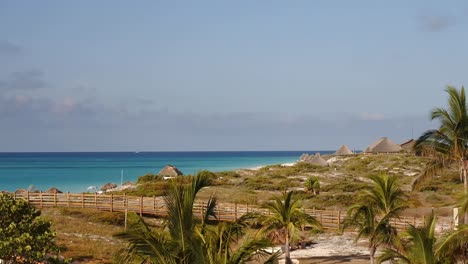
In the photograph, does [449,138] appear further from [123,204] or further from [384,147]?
[384,147]

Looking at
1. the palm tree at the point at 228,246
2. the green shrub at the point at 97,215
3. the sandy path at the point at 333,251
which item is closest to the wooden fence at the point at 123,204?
the green shrub at the point at 97,215

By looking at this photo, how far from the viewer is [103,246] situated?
111 feet

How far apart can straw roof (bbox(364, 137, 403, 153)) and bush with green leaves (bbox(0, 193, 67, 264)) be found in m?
91.2

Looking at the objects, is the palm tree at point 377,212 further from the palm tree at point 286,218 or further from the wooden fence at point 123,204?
the wooden fence at point 123,204

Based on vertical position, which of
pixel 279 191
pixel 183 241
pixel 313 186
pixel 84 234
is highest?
pixel 183 241

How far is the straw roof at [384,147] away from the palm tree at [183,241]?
93.2m

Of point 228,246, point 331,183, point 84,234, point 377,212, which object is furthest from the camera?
point 331,183

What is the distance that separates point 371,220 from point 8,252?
13.3 m

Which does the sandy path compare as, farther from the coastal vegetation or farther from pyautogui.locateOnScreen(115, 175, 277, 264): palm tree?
pyautogui.locateOnScreen(115, 175, 277, 264): palm tree

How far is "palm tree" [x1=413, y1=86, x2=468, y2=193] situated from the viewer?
21.0 meters

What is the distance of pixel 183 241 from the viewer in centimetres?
1318

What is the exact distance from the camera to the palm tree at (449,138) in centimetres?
2105

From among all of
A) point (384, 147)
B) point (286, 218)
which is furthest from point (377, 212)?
point (384, 147)

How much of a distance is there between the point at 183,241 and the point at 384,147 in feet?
313
